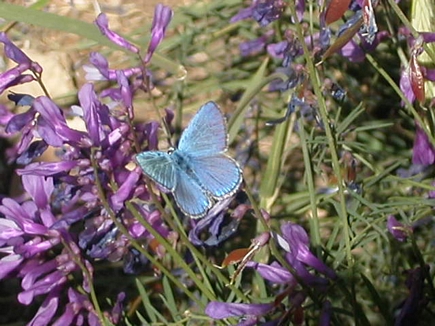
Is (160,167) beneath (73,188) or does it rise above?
above

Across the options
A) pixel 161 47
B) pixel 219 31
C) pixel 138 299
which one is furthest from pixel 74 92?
pixel 138 299

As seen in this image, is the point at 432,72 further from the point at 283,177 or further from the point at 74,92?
the point at 74,92

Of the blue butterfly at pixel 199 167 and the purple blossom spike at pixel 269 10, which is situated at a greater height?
the purple blossom spike at pixel 269 10

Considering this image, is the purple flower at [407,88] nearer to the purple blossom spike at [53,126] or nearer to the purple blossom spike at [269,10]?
the purple blossom spike at [269,10]

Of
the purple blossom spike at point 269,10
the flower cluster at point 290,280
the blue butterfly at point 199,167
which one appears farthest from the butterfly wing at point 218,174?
the purple blossom spike at point 269,10

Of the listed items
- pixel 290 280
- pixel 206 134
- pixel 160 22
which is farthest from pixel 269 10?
pixel 290 280

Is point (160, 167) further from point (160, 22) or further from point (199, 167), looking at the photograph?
point (160, 22)

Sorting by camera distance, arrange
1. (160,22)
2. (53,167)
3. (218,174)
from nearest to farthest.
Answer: (218,174), (53,167), (160,22)

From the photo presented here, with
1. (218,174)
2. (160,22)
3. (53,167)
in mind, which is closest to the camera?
(218,174)

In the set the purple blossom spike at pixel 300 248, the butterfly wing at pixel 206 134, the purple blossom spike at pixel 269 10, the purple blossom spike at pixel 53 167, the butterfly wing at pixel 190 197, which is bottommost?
the purple blossom spike at pixel 300 248
